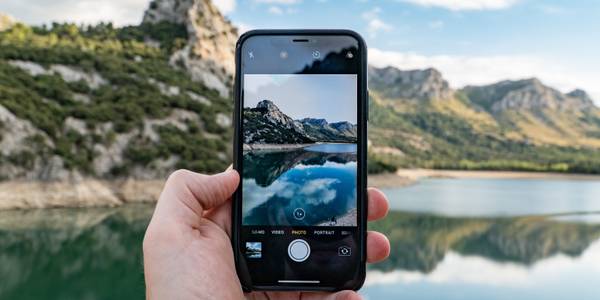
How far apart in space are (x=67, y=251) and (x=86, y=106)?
11.3 m

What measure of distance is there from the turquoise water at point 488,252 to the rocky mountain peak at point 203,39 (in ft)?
46.8

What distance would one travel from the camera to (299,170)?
206cm

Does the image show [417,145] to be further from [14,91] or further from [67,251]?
[67,251]

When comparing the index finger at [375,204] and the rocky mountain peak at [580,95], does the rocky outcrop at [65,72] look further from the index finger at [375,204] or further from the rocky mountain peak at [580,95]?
the rocky mountain peak at [580,95]

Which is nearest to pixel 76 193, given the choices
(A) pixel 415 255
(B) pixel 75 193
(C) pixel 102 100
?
(B) pixel 75 193

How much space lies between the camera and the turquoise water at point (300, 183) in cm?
202

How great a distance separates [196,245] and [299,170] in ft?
1.62

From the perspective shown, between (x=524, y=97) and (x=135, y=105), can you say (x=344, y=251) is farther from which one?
(x=524, y=97)

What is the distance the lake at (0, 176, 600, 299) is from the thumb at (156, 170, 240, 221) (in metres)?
7.63

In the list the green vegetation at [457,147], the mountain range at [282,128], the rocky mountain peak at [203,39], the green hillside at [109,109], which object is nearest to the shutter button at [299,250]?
the mountain range at [282,128]

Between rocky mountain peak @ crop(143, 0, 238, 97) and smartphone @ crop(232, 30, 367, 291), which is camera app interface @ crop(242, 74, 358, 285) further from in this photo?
rocky mountain peak @ crop(143, 0, 238, 97)

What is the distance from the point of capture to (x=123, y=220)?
15.8 meters

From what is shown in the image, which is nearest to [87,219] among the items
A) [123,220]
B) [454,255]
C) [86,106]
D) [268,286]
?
[123,220]

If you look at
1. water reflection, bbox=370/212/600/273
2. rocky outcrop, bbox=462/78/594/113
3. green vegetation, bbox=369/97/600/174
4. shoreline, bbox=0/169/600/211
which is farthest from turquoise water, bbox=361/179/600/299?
rocky outcrop, bbox=462/78/594/113
